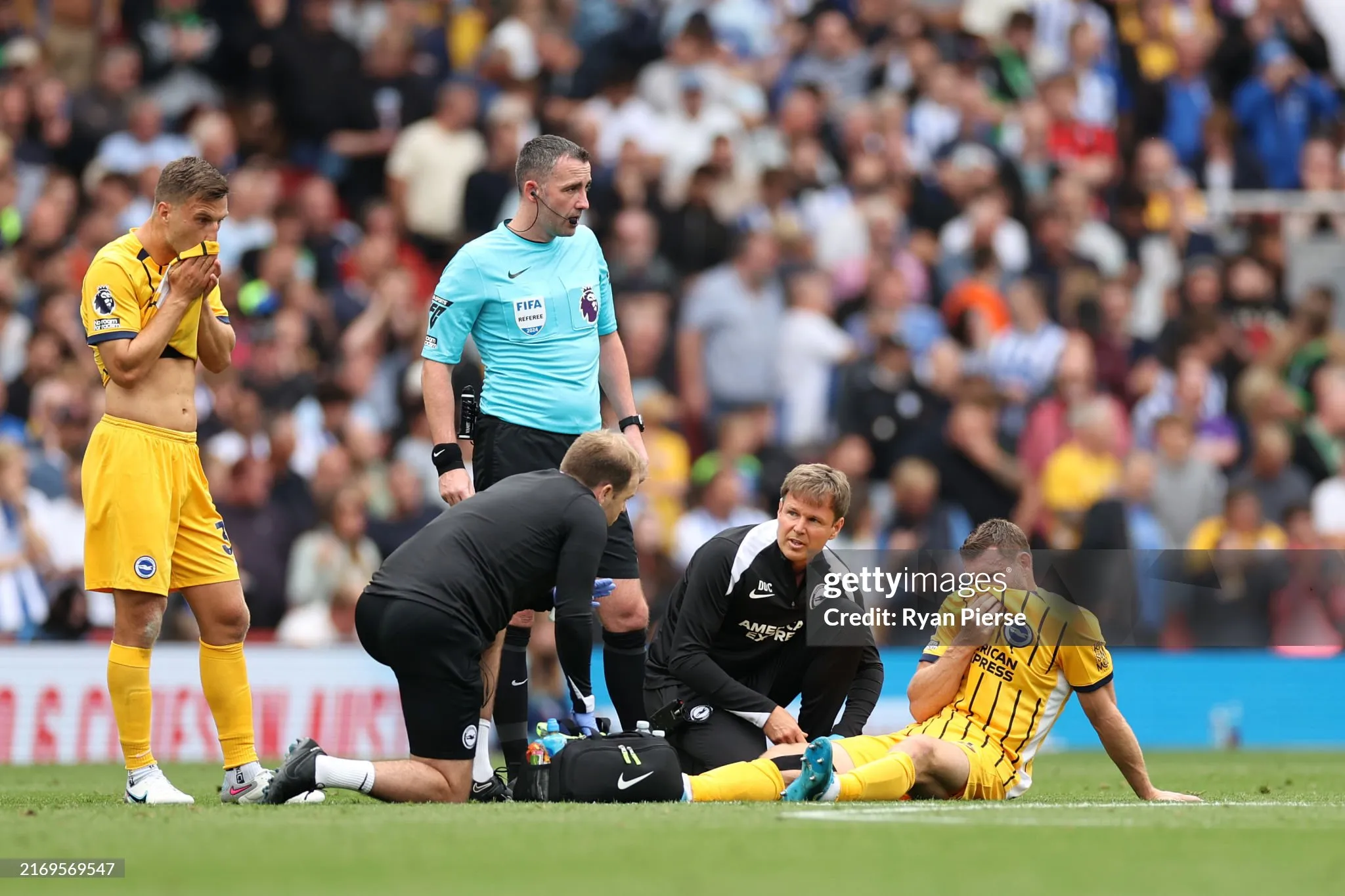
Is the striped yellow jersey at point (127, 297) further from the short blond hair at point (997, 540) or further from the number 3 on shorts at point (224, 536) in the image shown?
the short blond hair at point (997, 540)

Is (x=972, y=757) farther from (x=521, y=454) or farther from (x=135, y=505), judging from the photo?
(x=135, y=505)

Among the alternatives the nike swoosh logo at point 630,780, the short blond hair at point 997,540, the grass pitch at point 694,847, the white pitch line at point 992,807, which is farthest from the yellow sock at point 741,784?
the short blond hair at point 997,540

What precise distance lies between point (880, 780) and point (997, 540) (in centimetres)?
115

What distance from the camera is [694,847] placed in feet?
20.1

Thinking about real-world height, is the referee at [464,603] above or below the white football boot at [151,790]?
above

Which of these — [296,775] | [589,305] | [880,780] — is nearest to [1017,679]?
[880,780]

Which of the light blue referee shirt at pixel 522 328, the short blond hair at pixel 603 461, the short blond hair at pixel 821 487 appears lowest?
the short blond hair at pixel 821 487

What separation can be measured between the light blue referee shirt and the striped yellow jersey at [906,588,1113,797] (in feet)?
6.76

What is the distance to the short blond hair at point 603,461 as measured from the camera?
320 inches

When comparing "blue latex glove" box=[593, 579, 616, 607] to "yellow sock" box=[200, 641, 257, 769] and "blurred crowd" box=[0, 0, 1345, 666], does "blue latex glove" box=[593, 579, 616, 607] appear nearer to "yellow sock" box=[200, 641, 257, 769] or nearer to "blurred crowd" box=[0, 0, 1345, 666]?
"yellow sock" box=[200, 641, 257, 769]

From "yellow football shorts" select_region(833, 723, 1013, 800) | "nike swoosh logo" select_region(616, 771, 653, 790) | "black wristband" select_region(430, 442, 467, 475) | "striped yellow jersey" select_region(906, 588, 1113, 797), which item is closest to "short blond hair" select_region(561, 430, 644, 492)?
"black wristband" select_region(430, 442, 467, 475)

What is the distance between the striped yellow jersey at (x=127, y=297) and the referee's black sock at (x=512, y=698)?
2.02 metres

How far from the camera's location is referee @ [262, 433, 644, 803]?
7.82m

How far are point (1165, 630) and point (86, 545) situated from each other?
895 centimetres
